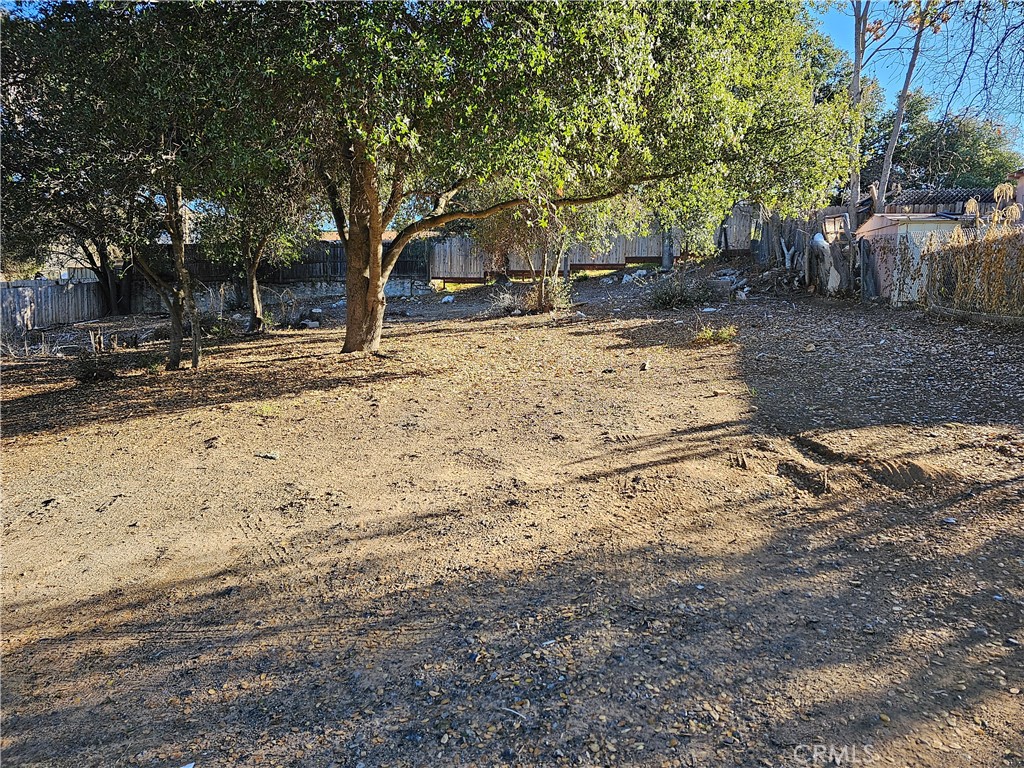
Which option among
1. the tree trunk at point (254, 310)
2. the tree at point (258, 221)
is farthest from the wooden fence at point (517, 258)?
the tree trunk at point (254, 310)

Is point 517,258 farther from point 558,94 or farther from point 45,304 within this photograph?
point 558,94

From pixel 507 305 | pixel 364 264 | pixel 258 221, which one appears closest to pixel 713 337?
pixel 364 264

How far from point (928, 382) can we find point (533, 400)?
4.21 m

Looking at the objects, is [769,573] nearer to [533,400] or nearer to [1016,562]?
[1016,562]

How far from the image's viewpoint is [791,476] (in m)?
4.52

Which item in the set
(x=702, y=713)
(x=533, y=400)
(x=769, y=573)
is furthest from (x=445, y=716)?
(x=533, y=400)

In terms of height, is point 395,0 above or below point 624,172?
above

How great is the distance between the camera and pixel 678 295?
47.6 feet

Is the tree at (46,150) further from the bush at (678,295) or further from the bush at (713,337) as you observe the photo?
the bush at (678,295)

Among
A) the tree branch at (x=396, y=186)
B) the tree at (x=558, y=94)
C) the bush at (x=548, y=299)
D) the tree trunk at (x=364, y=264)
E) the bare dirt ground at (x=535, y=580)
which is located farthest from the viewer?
the bush at (x=548, y=299)

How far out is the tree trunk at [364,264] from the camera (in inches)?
360

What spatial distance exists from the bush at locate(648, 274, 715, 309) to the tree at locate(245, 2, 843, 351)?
5703mm

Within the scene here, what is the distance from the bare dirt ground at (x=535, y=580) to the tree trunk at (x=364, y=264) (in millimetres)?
3373

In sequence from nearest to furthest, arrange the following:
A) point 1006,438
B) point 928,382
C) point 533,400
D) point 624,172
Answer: point 1006,438 < point 928,382 < point 533,400 < point 624,172
